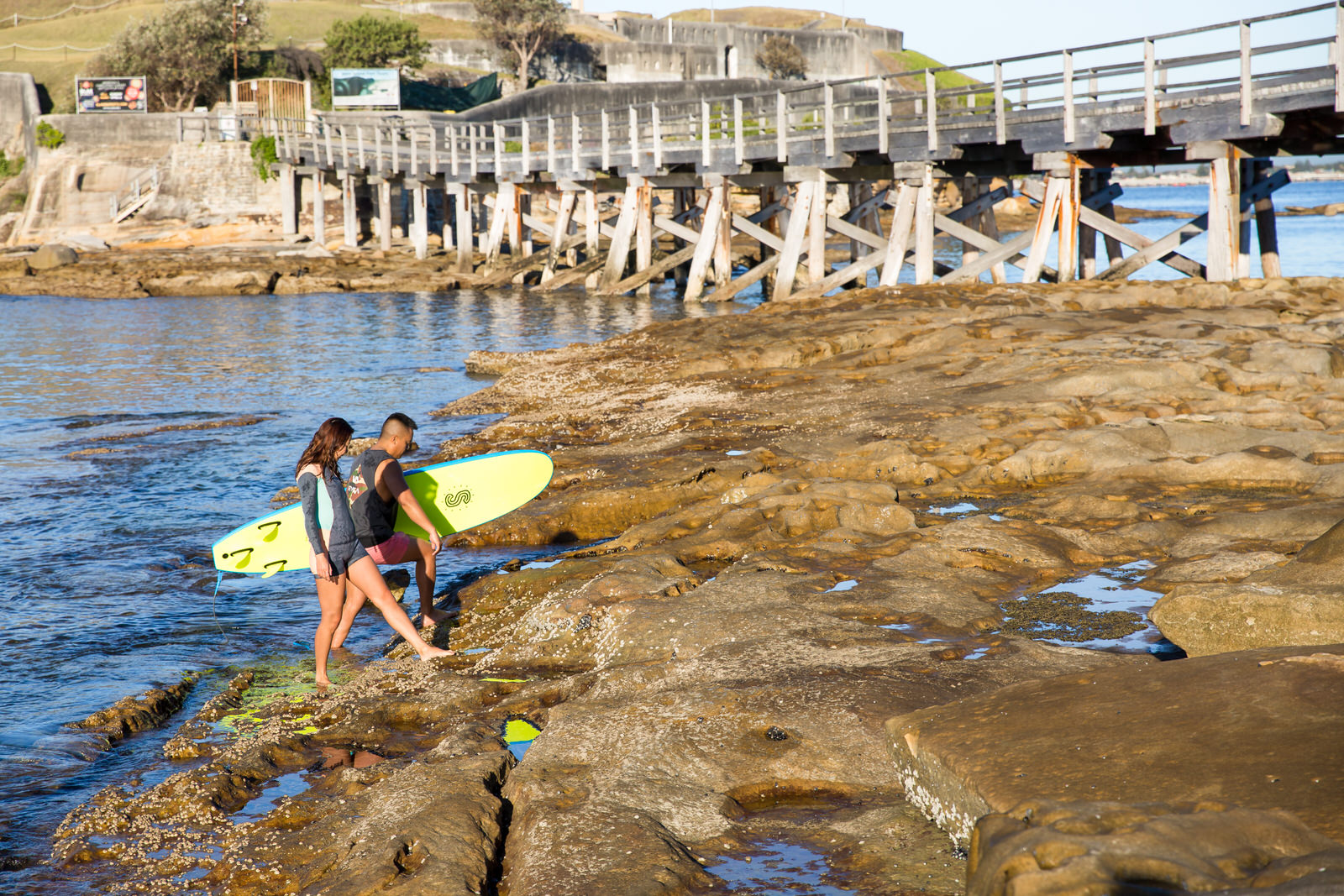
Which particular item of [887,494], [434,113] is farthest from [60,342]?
[434,113]

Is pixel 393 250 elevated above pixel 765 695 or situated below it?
above

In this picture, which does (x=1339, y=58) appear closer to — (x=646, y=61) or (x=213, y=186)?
(x=213, y=186)

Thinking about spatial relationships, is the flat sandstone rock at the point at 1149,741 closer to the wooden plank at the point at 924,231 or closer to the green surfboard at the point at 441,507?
the green surfboard at the point at 441,507

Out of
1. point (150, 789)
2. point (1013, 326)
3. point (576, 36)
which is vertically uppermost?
point (576, 36)

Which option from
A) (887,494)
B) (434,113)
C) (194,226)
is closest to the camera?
(887,494)

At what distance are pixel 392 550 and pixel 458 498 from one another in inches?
52.7

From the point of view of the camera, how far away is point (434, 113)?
48344 mm

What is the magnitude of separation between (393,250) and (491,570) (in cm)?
3353

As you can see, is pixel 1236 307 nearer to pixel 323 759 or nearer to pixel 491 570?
pixel 491 570

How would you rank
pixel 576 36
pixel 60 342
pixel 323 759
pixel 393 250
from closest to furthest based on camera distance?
pixel 323 759, pixel 60 342, pixel 393 250, pixel 576 36

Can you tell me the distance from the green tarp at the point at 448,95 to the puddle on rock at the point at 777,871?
5205cm

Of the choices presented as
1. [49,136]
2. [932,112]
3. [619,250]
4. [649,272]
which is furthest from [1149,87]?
[49,136]

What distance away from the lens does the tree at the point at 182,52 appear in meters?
50.4

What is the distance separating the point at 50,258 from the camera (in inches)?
1416
